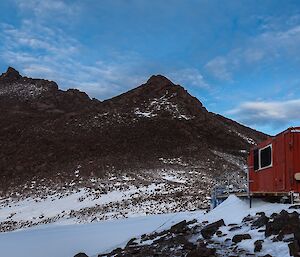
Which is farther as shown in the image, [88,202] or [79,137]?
[79,137]

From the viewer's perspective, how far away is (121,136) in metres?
62.6

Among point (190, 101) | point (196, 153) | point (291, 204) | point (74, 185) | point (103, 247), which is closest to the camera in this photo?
point (291, 204)

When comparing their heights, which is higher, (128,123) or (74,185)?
(128,123)

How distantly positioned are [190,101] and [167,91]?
16.0ft

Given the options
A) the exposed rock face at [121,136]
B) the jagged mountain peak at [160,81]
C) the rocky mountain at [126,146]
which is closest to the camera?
the rocky mountain at [126,146]

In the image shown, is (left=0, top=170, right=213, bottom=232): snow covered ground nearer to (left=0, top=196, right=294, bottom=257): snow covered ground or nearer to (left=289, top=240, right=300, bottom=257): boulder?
(left=0, top=196, right=294, bottom=257): snow covered ground

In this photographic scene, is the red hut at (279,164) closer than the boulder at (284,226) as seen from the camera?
No

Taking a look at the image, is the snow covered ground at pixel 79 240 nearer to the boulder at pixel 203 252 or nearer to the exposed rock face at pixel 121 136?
the boulder at pixel 203 252

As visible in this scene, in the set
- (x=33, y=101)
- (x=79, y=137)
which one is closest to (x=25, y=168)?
(x=79, y=137)

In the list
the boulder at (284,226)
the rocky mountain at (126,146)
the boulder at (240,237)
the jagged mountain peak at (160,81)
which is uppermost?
the jagged mountain peak at (160,81)

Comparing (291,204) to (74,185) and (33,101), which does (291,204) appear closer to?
(74,185)

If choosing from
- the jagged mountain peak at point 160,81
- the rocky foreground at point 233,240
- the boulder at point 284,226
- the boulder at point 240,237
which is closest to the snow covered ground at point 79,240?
the rocky foreground at point 233,240

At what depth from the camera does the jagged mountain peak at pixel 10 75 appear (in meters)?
112

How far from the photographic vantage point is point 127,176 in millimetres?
43219
